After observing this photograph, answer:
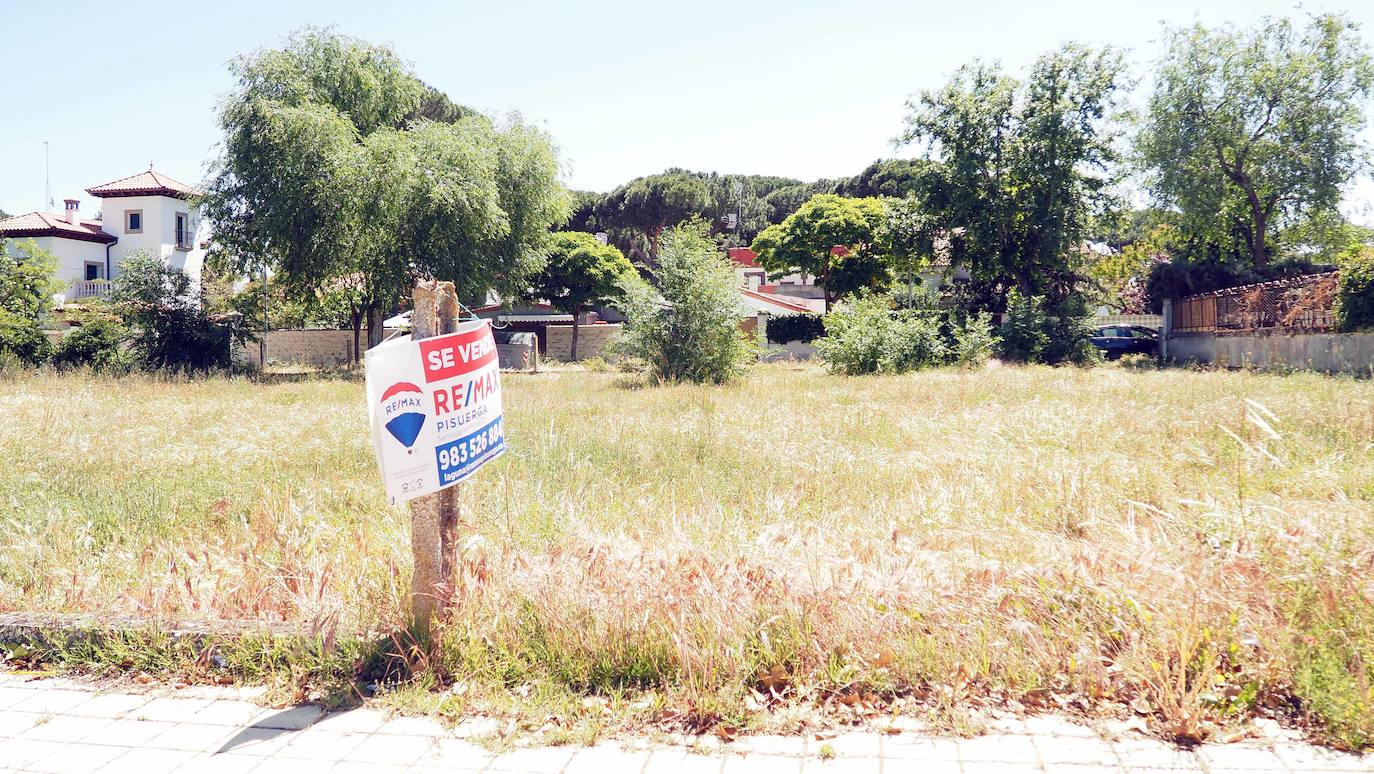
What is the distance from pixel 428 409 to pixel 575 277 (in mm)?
37486

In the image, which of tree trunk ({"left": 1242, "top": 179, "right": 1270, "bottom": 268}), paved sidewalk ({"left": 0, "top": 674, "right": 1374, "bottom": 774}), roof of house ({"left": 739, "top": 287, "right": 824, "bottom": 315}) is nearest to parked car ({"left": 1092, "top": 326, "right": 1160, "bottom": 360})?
tree trunk ({"left": 1242, "top": 179, "right": 1270, "bottom": 268})

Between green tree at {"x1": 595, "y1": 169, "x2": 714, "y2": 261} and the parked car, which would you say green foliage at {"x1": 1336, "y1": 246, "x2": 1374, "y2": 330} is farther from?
green tree at {"x1": 595, "y1": 169, "x2": 714, "y2": 261}

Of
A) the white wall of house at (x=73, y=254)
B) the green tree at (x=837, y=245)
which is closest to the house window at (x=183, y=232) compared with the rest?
the white wall of house at (x=73, y=254)

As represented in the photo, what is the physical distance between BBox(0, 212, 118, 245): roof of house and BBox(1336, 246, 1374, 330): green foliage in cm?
5304

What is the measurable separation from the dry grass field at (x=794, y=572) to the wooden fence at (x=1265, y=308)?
52.0 feet

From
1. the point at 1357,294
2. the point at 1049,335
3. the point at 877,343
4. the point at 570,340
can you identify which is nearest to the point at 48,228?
the point at 570,340

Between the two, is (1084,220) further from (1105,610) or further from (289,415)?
(1105,610)

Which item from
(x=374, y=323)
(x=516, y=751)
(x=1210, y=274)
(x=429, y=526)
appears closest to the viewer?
(x=516, y=751)

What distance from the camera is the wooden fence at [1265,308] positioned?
21.1m

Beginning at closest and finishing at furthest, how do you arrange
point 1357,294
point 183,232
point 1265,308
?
point 1357,294, point 1265,308, point 183,232

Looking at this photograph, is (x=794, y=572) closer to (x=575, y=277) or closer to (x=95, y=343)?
(x=95, y=343)

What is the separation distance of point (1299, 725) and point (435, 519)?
3.51 m

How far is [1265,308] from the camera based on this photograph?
24.4 m

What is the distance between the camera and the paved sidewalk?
9.33ft
